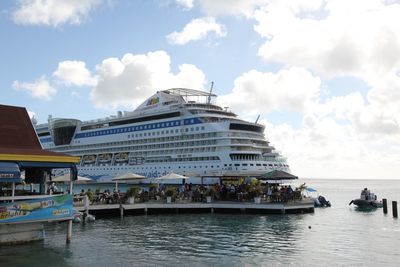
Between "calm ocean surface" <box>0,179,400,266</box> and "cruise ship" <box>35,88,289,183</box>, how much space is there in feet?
80.8

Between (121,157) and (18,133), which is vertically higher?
(121,157)

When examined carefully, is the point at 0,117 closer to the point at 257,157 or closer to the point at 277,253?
the point at 277,253

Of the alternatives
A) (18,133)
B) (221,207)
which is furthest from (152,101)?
(18,133)

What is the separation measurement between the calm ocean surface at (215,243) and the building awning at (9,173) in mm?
2601

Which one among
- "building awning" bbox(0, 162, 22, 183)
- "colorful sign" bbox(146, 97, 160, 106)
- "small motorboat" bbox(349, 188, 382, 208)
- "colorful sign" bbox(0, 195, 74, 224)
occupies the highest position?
"colorful sign" bbox(146, 97, 160, 106)

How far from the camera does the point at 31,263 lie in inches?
567

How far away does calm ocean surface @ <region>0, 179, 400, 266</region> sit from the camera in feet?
49.6

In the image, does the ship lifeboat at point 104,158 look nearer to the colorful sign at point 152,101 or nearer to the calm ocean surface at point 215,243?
the colorful sign at point 152,101

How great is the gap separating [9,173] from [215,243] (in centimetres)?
873

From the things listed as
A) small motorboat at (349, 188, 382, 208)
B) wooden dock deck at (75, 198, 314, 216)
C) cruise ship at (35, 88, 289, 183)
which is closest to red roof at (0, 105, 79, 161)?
wooden dock deck at (75, 198, 314, 216)

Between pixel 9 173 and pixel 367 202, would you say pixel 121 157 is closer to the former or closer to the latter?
pixel 367 202

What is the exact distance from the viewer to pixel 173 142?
67.4 meters

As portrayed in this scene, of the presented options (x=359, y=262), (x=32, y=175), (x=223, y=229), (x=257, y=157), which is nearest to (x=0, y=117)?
(x=32, y=175)

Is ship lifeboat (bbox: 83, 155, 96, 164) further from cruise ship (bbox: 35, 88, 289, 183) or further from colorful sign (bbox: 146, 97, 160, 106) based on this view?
colorful sign (bbox: 146, 97, 160, 106)
